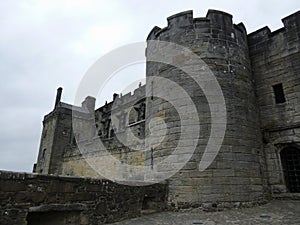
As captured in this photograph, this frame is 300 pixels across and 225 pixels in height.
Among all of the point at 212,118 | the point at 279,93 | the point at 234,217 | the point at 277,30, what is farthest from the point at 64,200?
the point at 277,30

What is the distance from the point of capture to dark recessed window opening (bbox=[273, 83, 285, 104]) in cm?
770

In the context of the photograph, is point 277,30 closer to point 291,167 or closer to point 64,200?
point 291,167

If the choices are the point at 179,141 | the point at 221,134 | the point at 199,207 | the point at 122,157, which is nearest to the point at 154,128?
the point at 179,141

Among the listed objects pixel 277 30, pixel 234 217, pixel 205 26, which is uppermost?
pixel 277 30

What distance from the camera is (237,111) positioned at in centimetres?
664

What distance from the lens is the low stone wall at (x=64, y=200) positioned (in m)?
3.31

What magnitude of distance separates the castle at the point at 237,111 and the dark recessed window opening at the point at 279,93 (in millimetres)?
29

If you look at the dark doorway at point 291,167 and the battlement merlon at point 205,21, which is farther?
the battlement merlon at point 205,21

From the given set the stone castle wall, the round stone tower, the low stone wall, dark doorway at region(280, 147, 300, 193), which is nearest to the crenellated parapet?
the round stone tower

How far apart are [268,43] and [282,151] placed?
372 cm

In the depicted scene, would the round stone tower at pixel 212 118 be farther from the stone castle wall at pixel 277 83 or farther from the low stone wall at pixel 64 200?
the low stone wall at pixel 64 200

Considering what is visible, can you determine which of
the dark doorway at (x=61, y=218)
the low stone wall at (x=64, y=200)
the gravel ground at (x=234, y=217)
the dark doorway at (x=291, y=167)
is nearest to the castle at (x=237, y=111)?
the dark doorway at (x=291, y=167)

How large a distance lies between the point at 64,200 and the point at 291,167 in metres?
6.47

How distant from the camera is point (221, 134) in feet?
20.4
